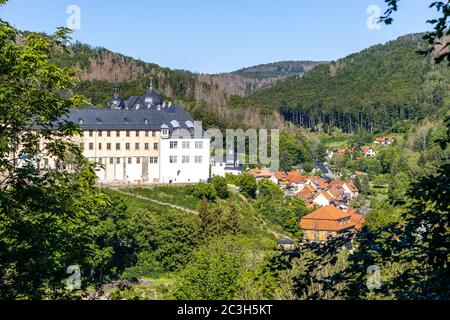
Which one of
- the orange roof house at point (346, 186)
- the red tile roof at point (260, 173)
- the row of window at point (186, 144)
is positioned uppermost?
the row of window at point (186, 144)

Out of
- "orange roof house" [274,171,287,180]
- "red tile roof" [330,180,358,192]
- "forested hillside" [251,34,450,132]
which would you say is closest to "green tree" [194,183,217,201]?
"orange roof house" [274,171,287,180]

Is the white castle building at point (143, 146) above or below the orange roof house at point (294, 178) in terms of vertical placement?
above

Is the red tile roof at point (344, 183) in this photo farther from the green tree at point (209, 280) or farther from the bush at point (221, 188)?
the green tree at point (209, 280)

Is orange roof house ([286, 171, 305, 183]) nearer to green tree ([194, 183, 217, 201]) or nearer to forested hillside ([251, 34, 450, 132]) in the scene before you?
green tree ([194, 183, 217, 201])

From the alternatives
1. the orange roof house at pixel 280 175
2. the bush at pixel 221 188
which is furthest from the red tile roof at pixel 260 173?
the bush at pixel 221 188

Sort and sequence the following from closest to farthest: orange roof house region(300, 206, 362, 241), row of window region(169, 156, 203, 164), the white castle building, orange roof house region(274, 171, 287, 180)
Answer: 1. orange roof house region(300, 206, 362, 241)
2. the white castle building
3. row of window region(169, 156, 203, 164)
4. orange roof house region(274, 171, 287, 180)

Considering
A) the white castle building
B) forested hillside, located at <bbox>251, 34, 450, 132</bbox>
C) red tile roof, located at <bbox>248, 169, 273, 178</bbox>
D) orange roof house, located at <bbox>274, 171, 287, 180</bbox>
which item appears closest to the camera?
the white castle building

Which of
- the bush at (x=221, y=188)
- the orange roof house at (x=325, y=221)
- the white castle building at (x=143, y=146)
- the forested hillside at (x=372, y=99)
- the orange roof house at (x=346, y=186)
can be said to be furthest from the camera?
the forested hillside at (x=372, y=99)

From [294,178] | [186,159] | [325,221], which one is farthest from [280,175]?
[325,221]
